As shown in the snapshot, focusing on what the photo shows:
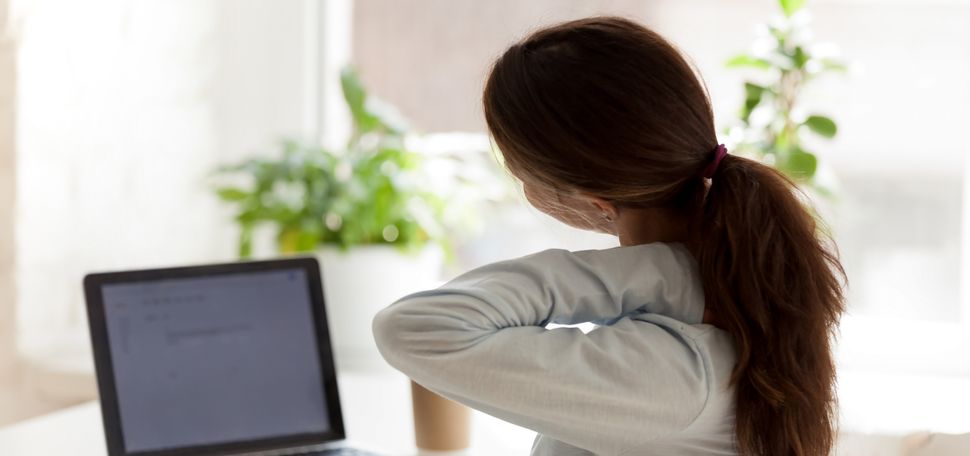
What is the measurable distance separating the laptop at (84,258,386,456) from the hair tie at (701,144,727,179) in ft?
2.08

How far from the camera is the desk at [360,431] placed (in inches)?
52.6

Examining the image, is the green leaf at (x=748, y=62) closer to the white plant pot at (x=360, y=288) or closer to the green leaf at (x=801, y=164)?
the green leaf at (x=801, y=164)

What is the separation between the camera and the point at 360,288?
1.91 m

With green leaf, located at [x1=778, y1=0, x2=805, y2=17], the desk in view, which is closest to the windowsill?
the desk

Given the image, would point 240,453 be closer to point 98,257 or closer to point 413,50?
point 98,257

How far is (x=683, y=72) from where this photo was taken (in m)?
0.85

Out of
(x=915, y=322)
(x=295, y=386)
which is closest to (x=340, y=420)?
(x=295, y=386)

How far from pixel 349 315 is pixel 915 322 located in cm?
100

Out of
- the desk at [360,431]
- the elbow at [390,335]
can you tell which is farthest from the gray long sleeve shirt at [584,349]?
the desk at [360,431]

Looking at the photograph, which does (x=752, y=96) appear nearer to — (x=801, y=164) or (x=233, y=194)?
(x=801, y=164)

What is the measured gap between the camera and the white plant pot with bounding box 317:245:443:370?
1.90 meters

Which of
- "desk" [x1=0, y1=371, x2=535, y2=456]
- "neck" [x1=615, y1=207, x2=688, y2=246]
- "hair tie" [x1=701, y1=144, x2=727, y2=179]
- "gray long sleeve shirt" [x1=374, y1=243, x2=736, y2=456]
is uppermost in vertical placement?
"hair tie" [x1=701, y1=144, x2=727, y2=179]

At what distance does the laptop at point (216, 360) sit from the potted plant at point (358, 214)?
0.52 m

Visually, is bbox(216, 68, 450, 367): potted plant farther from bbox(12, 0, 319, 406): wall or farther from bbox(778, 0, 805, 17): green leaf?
bbox(778, 0, 805, 17): green leaf
